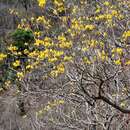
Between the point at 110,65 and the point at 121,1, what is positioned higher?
the point at 121,1

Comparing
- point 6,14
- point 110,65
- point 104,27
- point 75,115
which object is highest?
point 6,14

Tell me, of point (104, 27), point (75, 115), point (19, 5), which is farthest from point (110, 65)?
point (19, 5)

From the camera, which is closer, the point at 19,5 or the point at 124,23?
the point at 124,23

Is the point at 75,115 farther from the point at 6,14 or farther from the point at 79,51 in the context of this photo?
the point at 6,14

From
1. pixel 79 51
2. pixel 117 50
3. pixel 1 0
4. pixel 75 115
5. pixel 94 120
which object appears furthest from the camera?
pixel 1 0

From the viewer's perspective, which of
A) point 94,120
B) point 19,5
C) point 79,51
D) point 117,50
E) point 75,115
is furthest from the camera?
point 19,5

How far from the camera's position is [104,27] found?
8414mm

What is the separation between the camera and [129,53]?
7.07m

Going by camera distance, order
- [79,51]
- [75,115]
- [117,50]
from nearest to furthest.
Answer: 1. [117,50]
2. [79,51]
3. [75,115]

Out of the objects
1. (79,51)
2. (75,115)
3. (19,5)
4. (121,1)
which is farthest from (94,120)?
(19,5)

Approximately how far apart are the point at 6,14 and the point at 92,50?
29.7 meters

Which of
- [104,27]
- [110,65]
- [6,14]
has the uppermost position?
[6,14]

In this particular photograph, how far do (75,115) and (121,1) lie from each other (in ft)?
8.01

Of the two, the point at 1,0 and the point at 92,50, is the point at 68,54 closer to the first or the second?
the point at 92,50
